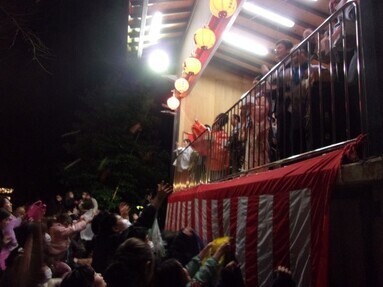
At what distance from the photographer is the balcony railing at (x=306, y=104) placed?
3990 millimetres

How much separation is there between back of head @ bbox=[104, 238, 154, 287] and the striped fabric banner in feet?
4.90

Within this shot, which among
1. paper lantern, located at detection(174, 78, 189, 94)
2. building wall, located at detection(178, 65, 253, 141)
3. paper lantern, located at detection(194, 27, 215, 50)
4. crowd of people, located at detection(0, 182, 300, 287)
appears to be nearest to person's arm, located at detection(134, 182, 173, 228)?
crowd of people, located at detection(0, 182, 300, 287)

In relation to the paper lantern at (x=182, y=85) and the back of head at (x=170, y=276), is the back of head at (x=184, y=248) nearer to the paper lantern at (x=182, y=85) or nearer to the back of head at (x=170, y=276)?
the back of head at (x=170, y=276)

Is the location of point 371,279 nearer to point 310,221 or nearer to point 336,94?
point 310,221

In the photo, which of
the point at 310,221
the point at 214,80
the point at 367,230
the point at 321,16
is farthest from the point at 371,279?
the point at 214,80

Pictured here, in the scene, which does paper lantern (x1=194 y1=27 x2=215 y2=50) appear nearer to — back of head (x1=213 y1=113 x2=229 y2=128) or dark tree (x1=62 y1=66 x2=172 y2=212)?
back of head (x1=213 y1=113 x2=229 y2=128)

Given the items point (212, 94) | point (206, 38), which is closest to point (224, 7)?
point (206, 38)

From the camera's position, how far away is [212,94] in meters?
15.0

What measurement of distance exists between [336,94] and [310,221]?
1.75 metres

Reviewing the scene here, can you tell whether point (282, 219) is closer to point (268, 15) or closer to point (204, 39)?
point (204, 39)

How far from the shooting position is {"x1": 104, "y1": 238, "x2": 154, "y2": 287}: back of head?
2.93 meters

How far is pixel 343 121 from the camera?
449 cm

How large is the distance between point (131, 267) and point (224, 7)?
7.07 meters

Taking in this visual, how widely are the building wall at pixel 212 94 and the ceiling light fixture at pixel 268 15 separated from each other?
4.32 meters
